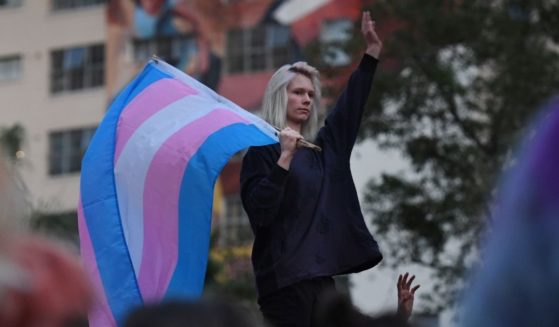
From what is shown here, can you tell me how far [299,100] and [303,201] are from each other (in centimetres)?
59

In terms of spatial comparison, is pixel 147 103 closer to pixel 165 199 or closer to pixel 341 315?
pixel 165 199

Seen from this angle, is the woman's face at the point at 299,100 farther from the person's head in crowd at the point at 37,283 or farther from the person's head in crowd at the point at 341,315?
the person's head in crowd at the point at 37,283

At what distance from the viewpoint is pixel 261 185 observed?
6.32 meters

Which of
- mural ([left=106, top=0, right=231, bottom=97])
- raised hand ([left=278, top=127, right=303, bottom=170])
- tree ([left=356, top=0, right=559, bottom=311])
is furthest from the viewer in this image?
mural ([left=106, top=0, right=231, bottom=97])

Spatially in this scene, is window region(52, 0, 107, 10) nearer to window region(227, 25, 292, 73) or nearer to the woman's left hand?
window region(227, 25, 292, 73)

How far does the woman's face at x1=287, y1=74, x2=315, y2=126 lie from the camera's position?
6852 mm

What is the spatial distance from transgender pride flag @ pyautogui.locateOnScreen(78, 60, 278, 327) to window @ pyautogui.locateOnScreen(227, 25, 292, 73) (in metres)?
34.8

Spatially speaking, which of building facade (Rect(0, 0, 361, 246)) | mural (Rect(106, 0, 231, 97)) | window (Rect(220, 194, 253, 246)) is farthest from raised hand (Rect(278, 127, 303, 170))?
mural (Rect(106, 0, 231, 97))

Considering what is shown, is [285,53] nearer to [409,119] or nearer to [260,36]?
[260,36]

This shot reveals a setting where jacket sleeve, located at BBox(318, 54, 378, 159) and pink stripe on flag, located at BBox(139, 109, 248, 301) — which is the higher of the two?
jacket sleeve, located at BBox(318, 54, 378, 159)

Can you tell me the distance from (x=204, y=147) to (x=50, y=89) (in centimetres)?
3898

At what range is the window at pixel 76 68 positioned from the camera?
148 feet

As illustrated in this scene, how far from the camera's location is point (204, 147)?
23.1 ft

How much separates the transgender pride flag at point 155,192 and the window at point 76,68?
125 ft
